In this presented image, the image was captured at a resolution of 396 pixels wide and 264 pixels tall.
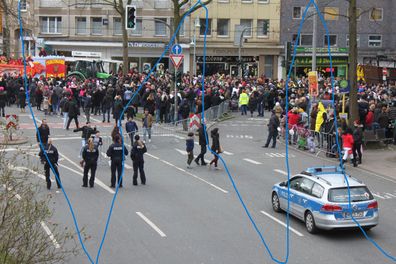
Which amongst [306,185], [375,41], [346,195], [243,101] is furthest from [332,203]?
[375,41]

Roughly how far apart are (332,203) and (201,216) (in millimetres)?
3490

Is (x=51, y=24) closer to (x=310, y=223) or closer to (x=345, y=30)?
(x=345, y=30)

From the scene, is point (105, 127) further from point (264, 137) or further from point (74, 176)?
point (74, 176)

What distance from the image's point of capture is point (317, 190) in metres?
15.2

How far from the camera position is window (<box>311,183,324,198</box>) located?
49.4 feet

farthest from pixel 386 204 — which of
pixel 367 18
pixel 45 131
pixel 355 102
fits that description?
pixel 367 18

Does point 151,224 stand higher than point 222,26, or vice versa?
point 222,26

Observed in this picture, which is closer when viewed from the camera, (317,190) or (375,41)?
(317,190)

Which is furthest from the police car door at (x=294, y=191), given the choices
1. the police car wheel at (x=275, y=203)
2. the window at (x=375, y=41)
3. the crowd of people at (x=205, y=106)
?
the window at (x=375, y=41)

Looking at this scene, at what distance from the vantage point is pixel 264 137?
31.2 m

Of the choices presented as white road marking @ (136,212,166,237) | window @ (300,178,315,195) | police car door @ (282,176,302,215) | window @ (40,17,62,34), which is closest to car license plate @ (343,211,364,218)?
window @ (300,178,315,195)

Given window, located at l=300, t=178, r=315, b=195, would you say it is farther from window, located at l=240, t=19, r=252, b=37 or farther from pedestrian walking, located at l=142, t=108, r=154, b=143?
window, located at l=240, t=19, r=252, b=37

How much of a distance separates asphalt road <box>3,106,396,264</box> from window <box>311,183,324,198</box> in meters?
0.94

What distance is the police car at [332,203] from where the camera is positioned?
14688mm
